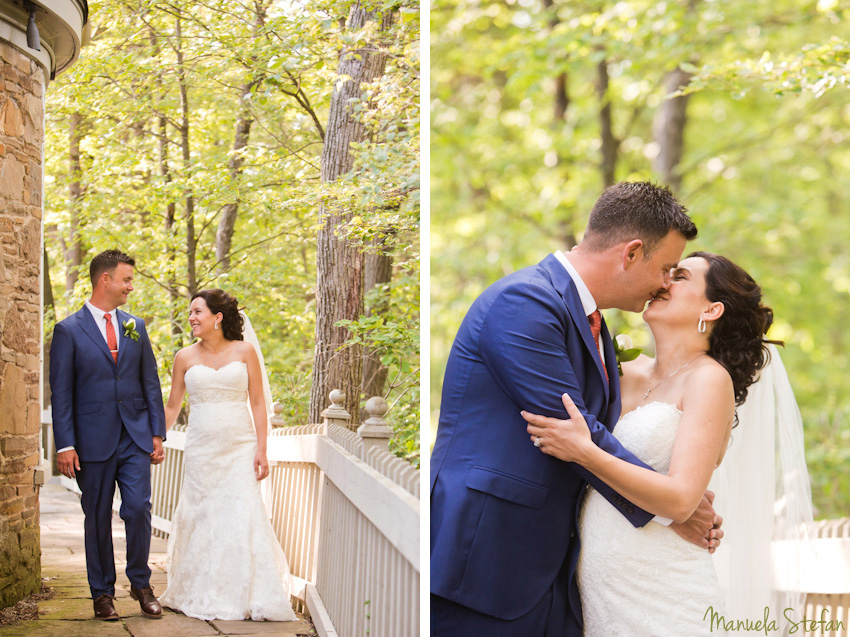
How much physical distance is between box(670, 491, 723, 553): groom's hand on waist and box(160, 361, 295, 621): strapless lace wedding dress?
1.07m

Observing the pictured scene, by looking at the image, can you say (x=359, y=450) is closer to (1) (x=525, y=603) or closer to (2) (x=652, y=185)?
(1) (x=525, y=603)

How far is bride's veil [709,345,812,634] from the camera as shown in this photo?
188 cm

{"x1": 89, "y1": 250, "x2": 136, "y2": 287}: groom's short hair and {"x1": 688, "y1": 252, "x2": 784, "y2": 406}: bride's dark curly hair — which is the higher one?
{"x1": 89, "y1": 250, "x2": 136, "y2": 287}: groom's short hair

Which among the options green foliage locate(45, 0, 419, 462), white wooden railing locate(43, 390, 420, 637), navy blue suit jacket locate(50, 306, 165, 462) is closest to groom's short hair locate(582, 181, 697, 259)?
green foliage locate(45, 0, 419, 462)

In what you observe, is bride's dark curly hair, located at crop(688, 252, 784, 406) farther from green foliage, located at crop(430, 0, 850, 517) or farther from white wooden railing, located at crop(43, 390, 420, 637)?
green foliage, located at crop(430, 0, 850, 517)

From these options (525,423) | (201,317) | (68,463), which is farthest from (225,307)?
(525,423)

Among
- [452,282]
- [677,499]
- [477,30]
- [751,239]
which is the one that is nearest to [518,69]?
[477,30]

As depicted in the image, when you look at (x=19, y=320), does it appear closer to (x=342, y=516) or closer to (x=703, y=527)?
(x=342, y=516)

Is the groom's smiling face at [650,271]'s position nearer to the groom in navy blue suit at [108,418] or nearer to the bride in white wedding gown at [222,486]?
the bride in white wedding gown at [222,486]

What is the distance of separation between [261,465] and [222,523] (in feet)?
0.79

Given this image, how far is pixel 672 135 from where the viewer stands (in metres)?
6.57

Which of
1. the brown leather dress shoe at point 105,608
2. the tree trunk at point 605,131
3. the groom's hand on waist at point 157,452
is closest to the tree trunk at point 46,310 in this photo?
the groom's hand on waist at point 157,452

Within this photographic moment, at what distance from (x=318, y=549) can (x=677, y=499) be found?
116cm

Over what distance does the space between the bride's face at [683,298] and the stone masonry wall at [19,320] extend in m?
1.63
